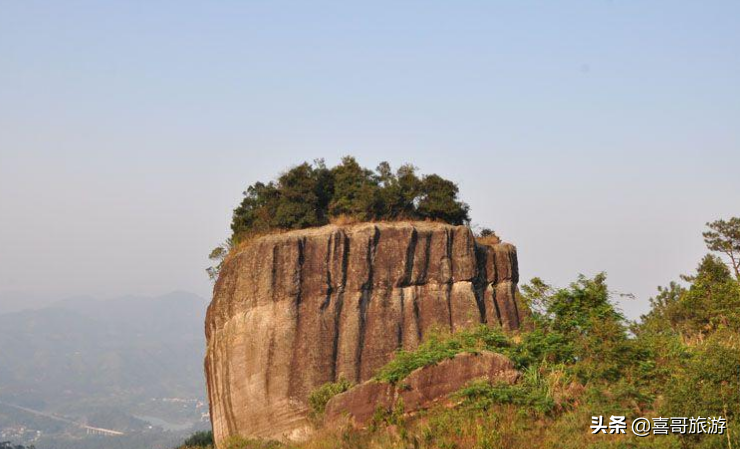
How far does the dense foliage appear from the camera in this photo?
39.7 meters

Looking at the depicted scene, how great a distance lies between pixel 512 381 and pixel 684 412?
562 centimetres

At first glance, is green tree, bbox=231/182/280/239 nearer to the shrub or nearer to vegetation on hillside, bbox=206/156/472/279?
vegetation on hillside, bbox=206/156/472/279

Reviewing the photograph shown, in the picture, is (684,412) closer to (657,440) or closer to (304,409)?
(657,440)

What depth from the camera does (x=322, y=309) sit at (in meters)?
35.4

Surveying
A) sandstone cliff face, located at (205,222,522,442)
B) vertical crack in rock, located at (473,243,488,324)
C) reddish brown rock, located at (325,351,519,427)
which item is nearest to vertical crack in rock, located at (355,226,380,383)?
sandstone cliff face, located at (205,222,522,442)

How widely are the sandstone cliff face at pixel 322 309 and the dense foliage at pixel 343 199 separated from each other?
205 cm

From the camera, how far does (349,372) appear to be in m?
34.4

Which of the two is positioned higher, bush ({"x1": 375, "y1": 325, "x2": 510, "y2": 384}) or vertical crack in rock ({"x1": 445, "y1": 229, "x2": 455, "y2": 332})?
vertical crack in rock ({"x1": 445, "y1": 229, "x2": 455, "y2": 332})

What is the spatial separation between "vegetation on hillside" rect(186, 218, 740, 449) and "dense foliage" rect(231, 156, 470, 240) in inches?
353

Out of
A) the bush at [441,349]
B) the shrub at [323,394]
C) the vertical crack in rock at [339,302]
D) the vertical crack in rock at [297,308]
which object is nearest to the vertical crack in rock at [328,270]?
the vertical crack in rock at [339,302]

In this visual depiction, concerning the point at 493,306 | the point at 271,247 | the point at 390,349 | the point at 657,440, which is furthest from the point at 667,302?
the point at 657,440

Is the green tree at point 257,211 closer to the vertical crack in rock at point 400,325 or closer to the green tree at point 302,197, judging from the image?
the green tree at point 302,197

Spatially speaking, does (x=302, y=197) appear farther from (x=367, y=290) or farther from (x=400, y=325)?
(x=400, y=325)

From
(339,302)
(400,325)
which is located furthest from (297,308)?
(400,325)
